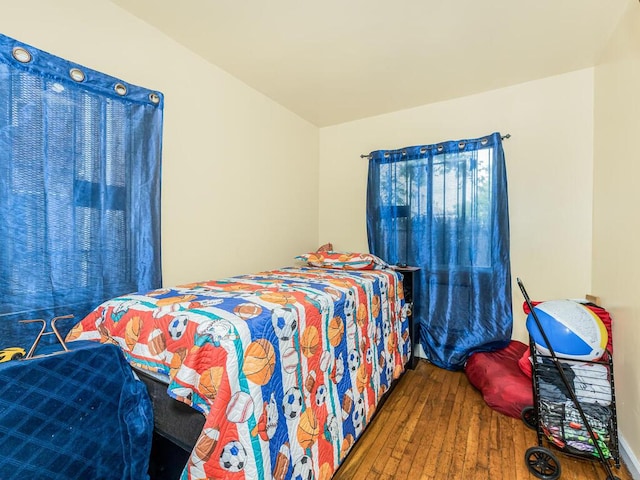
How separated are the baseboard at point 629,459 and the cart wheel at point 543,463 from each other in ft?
1.09

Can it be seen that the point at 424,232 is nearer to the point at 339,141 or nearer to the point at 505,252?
the point at 505,252

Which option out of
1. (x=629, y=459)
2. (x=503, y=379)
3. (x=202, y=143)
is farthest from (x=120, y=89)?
(x=629, y=459)

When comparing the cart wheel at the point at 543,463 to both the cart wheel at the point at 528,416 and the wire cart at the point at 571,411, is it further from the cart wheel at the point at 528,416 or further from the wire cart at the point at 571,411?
the cart wheel at the point at 528,416

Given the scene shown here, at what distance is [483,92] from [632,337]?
2.13m

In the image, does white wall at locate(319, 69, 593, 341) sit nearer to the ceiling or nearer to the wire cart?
the ceiling

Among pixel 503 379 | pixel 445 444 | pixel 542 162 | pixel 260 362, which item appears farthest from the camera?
pixel 542 162

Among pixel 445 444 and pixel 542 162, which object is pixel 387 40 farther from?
pixel 445 444

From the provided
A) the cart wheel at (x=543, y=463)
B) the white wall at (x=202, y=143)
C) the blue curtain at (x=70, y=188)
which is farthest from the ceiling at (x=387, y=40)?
the cart wheel at (x=543, y=463)

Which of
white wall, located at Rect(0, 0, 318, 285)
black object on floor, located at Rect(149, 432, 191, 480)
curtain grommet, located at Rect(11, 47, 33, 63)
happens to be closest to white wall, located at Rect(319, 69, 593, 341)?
white wall, located at Rect(0, 0, 318, 285)

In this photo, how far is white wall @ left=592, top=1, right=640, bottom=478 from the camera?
1466 millimetres

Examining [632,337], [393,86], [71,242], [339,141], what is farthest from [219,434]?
[339,141]

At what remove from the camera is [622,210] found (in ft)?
5.40

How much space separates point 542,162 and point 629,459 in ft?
6.54

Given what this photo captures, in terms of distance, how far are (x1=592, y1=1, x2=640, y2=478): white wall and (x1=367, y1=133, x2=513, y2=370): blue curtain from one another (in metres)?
0.61
